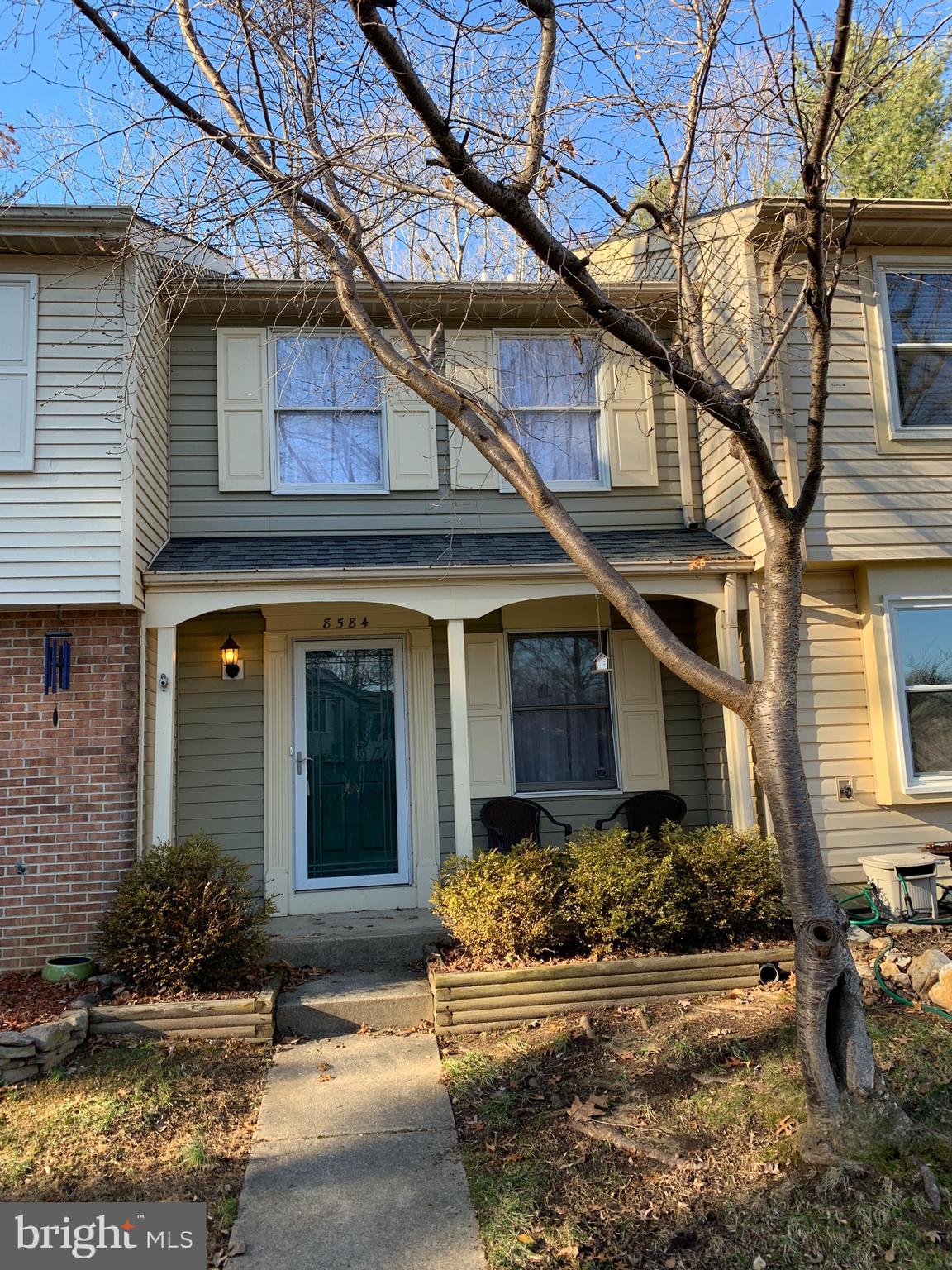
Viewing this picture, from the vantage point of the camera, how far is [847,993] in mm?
3520

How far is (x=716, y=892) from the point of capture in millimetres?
5699

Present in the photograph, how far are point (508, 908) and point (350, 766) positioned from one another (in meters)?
2.25

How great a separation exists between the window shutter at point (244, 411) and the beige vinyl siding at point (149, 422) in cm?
45

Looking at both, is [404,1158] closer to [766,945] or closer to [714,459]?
[766,945]

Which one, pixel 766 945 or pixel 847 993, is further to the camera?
pixel 766 945

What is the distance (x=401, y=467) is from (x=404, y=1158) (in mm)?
5190

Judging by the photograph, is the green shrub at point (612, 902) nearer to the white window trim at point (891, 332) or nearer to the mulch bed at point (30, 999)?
the mulch bed at point (30, 999)

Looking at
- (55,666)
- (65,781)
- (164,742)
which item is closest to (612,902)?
(164,742)

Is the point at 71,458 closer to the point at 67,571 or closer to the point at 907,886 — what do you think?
the point at 67,571

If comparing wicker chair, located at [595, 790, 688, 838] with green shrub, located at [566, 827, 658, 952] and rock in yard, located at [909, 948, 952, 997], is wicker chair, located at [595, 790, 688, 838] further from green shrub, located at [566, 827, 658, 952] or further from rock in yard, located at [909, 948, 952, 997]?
rock in yard, located at [909, 948, 952, 997]

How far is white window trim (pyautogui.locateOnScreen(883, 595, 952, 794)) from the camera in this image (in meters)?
6.55

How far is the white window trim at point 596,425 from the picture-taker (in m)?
7.57

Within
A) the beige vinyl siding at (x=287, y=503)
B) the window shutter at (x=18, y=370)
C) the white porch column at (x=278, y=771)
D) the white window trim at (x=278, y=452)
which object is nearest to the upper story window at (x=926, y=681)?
the beige vinyl siding at (x=287, y=503)

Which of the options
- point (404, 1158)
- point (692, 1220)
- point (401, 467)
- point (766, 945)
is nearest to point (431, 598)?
point (401, 467)
